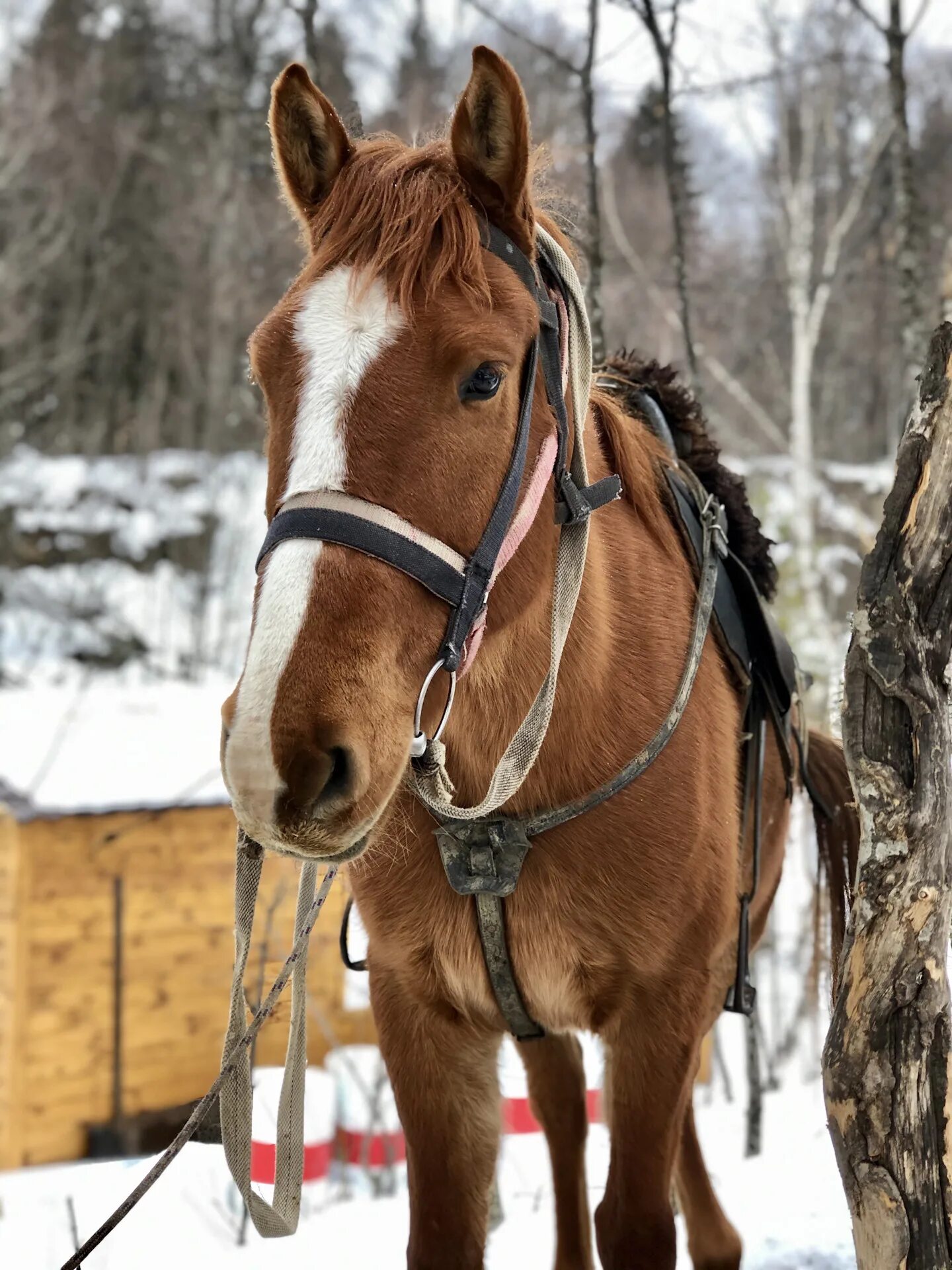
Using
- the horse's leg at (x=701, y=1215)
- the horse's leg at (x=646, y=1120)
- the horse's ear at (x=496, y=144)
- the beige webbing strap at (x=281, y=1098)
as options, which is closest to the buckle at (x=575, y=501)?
the horse's ear at (x=496, y=144)

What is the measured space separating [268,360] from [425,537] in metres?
0.33

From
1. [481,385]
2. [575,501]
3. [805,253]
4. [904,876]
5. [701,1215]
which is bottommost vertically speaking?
[701,1215]

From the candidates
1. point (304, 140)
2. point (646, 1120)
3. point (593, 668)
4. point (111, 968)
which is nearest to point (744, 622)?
point (593, 668)

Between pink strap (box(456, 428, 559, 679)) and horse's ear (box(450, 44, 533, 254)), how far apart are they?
12.1 inches

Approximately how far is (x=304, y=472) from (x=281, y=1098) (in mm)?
1259

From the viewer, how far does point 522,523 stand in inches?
65.7

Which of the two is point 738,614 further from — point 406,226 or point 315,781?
point 315,781

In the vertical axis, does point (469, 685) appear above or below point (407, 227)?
below

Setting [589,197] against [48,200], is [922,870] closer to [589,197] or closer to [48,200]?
[589,197]

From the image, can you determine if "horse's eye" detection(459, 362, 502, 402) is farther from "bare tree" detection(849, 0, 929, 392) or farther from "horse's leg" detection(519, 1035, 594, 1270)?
"bare tree" detection(849, 0, 929, 392)

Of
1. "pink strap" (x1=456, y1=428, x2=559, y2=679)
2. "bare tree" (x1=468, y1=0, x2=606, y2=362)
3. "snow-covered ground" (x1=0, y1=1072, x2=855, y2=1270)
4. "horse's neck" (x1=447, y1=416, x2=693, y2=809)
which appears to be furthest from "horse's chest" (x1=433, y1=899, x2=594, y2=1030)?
A: "bare tree" (x1=468, y1=0, x2=606, y2=362)

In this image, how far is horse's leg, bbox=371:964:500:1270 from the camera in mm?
2123

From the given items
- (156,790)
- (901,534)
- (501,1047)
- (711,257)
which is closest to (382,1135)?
(156,790)

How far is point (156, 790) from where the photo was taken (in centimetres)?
797
